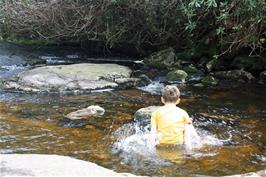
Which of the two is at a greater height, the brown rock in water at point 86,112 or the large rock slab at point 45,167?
the large rock slab at point 45,167

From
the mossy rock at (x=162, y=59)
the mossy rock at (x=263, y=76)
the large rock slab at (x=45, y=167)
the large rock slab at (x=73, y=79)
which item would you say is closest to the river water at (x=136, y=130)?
the large rock slab at (x=73, y=79)

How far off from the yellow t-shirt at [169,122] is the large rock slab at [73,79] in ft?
14.1

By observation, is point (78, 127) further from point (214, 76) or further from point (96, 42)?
point (96, 42)

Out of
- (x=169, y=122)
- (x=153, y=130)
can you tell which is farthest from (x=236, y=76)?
(x=153, y=130)

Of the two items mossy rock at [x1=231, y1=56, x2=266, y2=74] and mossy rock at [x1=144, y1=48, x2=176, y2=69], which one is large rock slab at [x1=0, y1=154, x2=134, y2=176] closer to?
mossy rock at [x1=231, y1=56, x2=266, y2=74]

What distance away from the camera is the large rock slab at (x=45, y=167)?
3.92 m

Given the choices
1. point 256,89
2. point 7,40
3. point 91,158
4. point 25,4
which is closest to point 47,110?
point 91,158

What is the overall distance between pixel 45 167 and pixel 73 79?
6.41 m

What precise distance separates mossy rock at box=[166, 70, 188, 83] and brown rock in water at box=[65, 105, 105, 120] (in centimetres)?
322

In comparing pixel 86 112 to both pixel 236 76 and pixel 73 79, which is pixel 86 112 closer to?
pixel 73 79

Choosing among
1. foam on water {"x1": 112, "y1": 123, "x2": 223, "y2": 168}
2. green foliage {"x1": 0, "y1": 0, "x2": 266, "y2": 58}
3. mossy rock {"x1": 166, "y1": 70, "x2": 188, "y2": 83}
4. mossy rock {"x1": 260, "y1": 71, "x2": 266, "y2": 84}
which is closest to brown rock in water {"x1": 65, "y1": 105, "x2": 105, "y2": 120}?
foam on water {"x1": 112, "y1": 123, "x2": 223, "y2": 168}

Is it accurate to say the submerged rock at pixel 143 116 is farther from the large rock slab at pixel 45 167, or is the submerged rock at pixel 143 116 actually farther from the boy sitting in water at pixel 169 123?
the large rock slab at pixel 45 167

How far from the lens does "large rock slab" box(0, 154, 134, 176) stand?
3916 mm

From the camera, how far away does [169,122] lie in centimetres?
595
